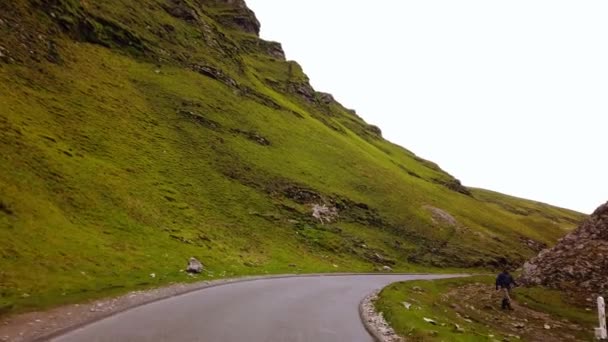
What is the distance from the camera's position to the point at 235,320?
712 inches

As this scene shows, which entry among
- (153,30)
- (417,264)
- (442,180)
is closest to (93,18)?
(153,30)

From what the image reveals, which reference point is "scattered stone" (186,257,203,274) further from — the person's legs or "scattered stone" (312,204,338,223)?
"scattered stone" (312,204,338,223)

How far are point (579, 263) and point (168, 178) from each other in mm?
43660

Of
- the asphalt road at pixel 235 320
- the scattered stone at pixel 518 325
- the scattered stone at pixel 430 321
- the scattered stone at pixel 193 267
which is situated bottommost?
the scattered stone at pixel 193 267

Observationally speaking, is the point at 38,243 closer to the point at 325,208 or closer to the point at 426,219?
the point at 325,208

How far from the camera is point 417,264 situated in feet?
241

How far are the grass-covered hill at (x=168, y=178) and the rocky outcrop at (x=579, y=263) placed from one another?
2266cm

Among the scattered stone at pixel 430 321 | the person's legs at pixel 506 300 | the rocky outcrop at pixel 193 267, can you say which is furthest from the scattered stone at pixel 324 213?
the scattered stone at pixel 430 321

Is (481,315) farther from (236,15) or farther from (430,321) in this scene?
(236,15)

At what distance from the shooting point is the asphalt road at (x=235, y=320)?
1480 centimetres

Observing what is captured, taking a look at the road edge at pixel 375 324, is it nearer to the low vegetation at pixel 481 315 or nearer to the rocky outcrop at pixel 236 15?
the low vegetation at pixel 481 315

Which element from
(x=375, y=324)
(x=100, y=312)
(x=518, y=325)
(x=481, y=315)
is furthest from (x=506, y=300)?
(x=100, y=312)

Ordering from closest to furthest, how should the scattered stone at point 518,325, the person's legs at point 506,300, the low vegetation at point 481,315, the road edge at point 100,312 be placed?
the road edge at point 100,312, the low vegetation at point 481,315, the scattered stone at point 518,325, the person's legs at point 506,300

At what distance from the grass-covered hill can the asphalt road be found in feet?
13.8
